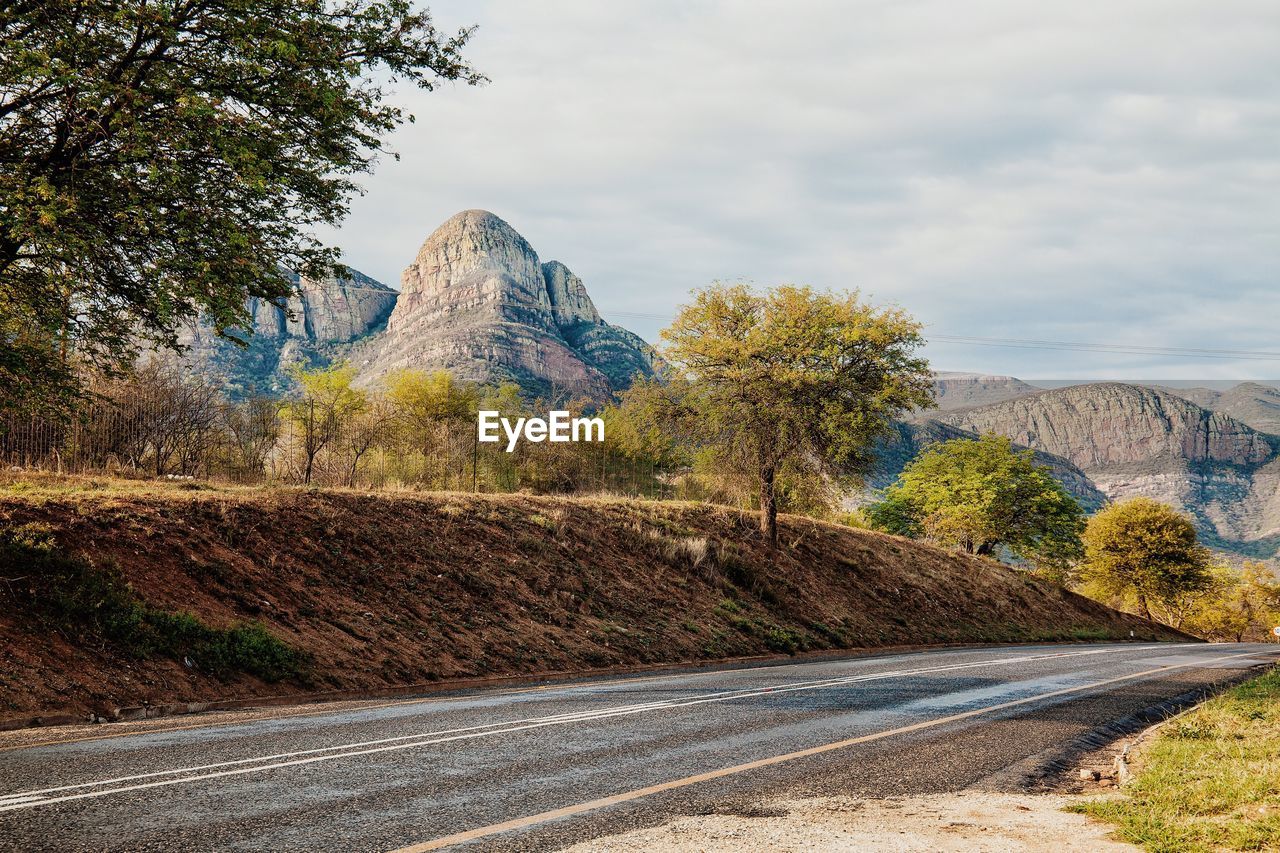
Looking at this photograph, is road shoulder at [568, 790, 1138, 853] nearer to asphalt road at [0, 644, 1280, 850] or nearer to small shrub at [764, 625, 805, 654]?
asphalt road at [0, 644, 1280, 850]

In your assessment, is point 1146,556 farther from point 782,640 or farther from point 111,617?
point 111,617

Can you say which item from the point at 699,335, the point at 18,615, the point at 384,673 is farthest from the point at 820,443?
the point at 18,615

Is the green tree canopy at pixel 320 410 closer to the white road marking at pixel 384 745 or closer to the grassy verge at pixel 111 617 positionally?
the grassy verge at pixel 111 617

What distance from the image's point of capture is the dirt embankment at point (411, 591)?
39.3 ft

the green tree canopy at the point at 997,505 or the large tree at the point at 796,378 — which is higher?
the large tree at the point at 796,378

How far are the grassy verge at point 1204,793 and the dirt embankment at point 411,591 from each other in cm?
1099

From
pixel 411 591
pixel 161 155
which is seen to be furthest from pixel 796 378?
pixel 161 155

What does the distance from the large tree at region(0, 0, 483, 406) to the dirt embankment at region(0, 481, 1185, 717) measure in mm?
3238

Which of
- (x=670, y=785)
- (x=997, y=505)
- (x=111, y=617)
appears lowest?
(x=670, y=785)

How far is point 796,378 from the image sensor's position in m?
29.4

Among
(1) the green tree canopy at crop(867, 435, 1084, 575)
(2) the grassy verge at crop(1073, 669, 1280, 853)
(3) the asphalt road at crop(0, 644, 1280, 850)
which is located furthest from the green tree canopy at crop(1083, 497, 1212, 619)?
(2) the grassy verge at crop(1073, 669, 1280, 853)

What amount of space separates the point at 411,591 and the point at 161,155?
10085mm

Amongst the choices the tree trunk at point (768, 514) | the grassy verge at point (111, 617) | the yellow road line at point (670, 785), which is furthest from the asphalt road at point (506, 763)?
the tree trunk at point (768, 514)

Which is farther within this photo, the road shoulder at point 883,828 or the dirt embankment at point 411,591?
the dirt embankment at point 411,591
